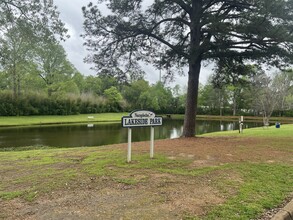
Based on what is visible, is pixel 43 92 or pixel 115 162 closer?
pixel 115 162

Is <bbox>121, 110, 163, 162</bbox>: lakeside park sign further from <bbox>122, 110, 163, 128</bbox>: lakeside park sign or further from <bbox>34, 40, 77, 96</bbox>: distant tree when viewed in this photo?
<bbox>34, 40, 77, 96</bbox>: distant tree

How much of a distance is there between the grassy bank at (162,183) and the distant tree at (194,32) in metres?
4.39

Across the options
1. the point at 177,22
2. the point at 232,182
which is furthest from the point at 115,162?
the point at 177,22

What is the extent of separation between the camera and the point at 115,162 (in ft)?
17.6

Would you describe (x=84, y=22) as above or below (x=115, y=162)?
above

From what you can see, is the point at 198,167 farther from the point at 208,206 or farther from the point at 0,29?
the point at 0,29

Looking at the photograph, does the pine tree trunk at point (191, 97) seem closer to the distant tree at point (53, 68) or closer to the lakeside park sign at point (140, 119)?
the lakeside park sign at point (140, 119)

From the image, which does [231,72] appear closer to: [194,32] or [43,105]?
[194,32]

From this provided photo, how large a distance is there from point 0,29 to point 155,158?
880 centimetres

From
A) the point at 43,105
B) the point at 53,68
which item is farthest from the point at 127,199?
the point at 53,68

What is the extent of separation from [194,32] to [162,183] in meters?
7.62

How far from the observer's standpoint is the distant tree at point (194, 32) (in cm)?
775

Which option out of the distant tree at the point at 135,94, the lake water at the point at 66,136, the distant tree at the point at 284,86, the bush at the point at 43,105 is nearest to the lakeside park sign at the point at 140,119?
the lake water at the point at 66,136

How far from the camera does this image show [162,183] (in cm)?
390
